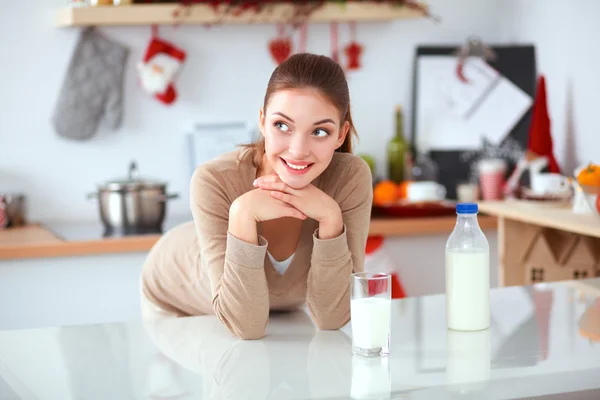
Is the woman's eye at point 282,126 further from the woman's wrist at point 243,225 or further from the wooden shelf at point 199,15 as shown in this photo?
the wooden shelf at point 199,15

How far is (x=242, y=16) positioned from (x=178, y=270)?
60.3 inches

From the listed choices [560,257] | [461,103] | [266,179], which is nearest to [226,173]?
[266,179]

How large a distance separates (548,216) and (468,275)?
108cm

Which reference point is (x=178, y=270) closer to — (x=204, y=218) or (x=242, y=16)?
(x=204, y=218)

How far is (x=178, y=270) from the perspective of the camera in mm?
1764

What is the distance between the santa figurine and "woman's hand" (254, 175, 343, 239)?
1852mm

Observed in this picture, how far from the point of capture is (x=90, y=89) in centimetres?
308

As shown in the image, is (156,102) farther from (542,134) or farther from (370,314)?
(370,314)

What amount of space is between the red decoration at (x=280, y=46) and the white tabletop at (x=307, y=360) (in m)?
1.94

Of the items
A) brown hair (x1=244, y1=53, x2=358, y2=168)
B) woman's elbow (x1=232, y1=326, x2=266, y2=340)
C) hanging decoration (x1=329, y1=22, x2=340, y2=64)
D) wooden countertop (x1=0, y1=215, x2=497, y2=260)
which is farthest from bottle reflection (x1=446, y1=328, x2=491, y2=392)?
hanging decoration (x1=329, y1=22, x2=340, y2=64)

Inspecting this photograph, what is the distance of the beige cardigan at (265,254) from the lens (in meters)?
1.31

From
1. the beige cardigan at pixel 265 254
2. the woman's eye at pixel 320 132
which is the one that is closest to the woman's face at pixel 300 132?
the woman's eye at pixel 320 132

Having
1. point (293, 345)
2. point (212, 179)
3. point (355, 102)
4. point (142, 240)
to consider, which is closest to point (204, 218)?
point (212, 179)

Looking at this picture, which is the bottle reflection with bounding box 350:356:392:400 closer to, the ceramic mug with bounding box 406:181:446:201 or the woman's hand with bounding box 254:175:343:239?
the woman's hand with bounding box 254:175:343:239
